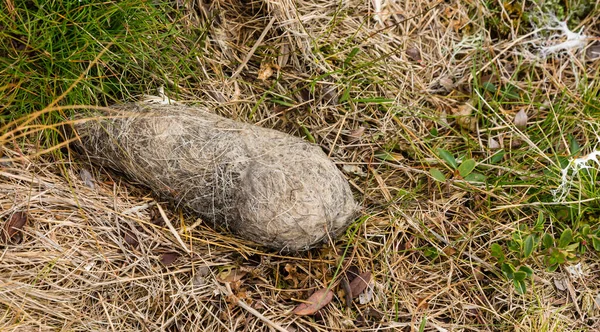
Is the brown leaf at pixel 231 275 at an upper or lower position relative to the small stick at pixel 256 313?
upper

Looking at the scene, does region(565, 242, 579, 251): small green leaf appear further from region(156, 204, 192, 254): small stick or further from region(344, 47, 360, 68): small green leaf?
region(156, 204, 192, 254): small stick

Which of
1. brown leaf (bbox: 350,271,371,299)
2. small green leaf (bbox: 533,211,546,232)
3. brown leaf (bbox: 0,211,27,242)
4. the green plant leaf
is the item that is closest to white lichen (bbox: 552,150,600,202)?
small green leaf (bbox: 533,211,546,232)

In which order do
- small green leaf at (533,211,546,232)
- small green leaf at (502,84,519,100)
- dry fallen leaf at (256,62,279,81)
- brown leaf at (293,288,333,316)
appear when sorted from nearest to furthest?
brown leaf at (293,288,333,316) < small green leaf at (533,211,546,232) < dry fallen leaf at (256,62,279,81) < small green leaf at (502,84,519,100)

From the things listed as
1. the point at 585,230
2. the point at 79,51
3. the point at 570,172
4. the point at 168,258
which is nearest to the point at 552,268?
the point at 585,230

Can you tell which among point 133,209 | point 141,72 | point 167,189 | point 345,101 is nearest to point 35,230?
point 133,209

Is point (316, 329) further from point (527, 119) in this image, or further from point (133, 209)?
point (527, 119)

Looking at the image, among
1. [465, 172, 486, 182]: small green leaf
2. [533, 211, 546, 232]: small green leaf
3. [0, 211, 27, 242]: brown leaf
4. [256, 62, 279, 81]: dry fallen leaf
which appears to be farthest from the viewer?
[256, 62, 279, 81]: dry fallen leaf

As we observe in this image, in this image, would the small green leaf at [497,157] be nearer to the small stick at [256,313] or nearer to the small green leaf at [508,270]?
the small green leaf at [508,270]

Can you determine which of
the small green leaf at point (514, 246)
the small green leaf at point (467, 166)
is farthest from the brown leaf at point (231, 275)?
the small green leaf at point (514, 246)
